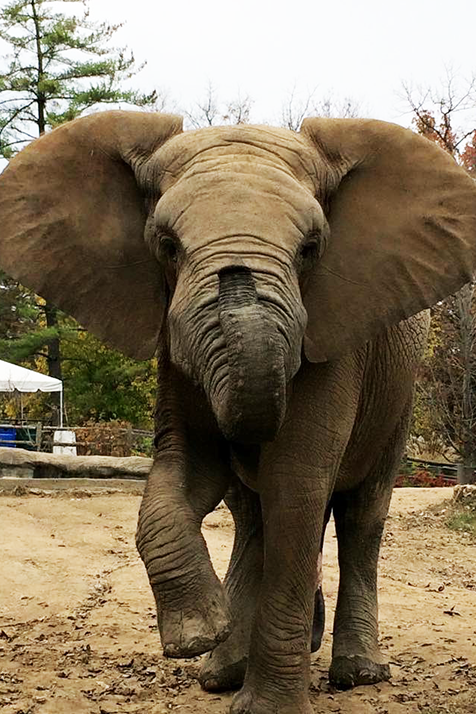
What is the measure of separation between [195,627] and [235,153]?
1682mm

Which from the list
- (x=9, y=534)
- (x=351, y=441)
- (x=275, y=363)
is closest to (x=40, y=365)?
(x=9, y=534)

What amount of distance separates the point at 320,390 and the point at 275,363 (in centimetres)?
122

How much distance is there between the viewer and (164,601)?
3.79m

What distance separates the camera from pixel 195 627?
3664mm

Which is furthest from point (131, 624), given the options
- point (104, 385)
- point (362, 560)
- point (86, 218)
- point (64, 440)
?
point (104, 385)

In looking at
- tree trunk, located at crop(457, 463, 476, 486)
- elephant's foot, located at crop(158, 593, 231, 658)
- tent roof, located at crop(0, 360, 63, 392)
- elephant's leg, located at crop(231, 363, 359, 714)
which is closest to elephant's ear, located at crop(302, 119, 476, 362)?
elephant's leg, located at crop(231, 363, 359, 714)

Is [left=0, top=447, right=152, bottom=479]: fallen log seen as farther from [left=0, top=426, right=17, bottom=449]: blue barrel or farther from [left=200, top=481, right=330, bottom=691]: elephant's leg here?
[left=200, top=481, right=330, bottom=691]: elephant's leg

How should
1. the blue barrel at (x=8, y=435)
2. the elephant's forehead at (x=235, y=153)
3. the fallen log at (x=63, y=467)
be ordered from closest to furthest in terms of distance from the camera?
the elephant's forehead at (x=235, y=153), the fallen log at (x=63, y=467), the blue barrel at (x=8, y=435)

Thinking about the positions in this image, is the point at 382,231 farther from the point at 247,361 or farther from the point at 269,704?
the point at 269,704

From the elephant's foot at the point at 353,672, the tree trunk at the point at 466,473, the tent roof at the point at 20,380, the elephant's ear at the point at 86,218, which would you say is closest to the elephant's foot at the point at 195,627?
the elephant's ear at the point at 86,218

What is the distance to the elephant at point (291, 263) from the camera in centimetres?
366

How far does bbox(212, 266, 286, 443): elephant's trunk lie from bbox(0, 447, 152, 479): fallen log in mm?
11010

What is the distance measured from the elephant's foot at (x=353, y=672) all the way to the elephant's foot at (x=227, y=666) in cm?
52

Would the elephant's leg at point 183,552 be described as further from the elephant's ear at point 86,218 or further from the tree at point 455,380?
the tree at point 455,380
